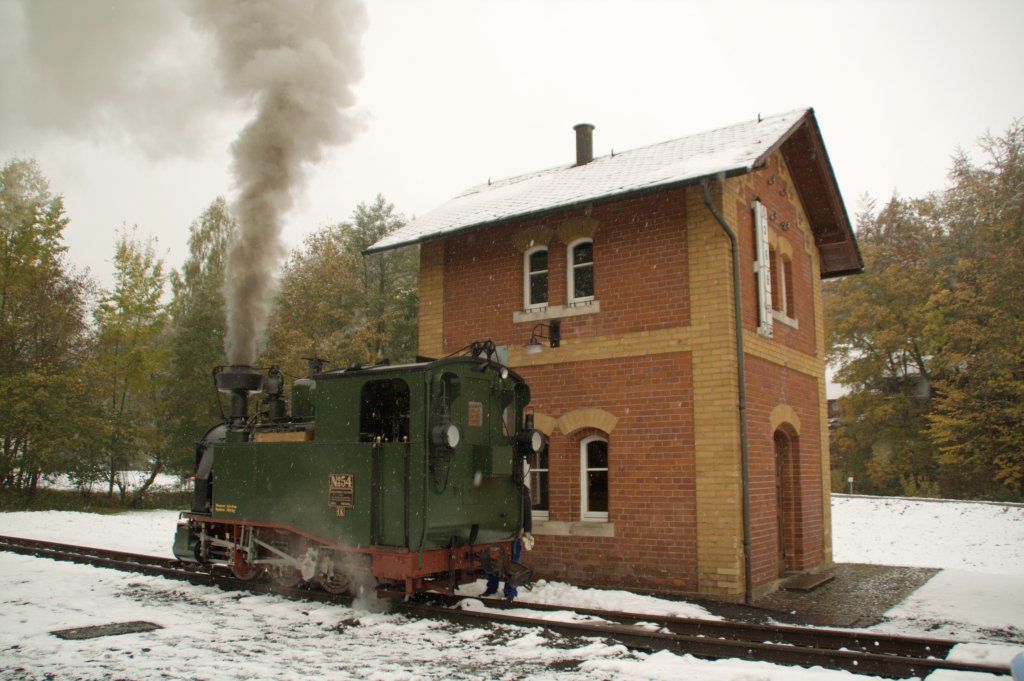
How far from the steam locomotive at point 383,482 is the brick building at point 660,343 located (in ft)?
5.15

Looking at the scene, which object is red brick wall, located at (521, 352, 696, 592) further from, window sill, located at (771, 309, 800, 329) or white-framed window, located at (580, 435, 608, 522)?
window sill, located at (771, 309, 800, 329)

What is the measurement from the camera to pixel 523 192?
1209 cm

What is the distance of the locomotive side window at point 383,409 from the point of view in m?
8.09

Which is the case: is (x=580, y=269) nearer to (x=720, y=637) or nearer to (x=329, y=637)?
(x=720, y=637)

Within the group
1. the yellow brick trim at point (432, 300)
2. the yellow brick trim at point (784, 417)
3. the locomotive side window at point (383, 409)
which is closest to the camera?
the locomotive side window at point (383, 409)

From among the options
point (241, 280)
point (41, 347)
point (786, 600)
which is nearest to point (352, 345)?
point (41, 347)

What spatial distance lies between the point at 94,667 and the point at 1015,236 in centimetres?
2873

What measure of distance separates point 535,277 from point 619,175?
1.97 metres

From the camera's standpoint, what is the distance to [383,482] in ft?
24.9

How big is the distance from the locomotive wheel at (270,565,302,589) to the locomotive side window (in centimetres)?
182

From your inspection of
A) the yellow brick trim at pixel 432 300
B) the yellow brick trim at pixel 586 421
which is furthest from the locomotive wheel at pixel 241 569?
the yellow brick trim at pixel 586 421

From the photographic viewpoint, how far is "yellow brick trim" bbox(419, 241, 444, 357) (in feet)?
39.6

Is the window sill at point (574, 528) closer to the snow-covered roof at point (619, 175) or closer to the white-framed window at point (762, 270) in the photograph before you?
the white-framed window at point (762, 270)

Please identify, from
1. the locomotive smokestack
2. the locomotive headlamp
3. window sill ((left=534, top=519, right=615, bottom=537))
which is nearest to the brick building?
window sill ((left=534, top=519, right=615, bottom=537))
